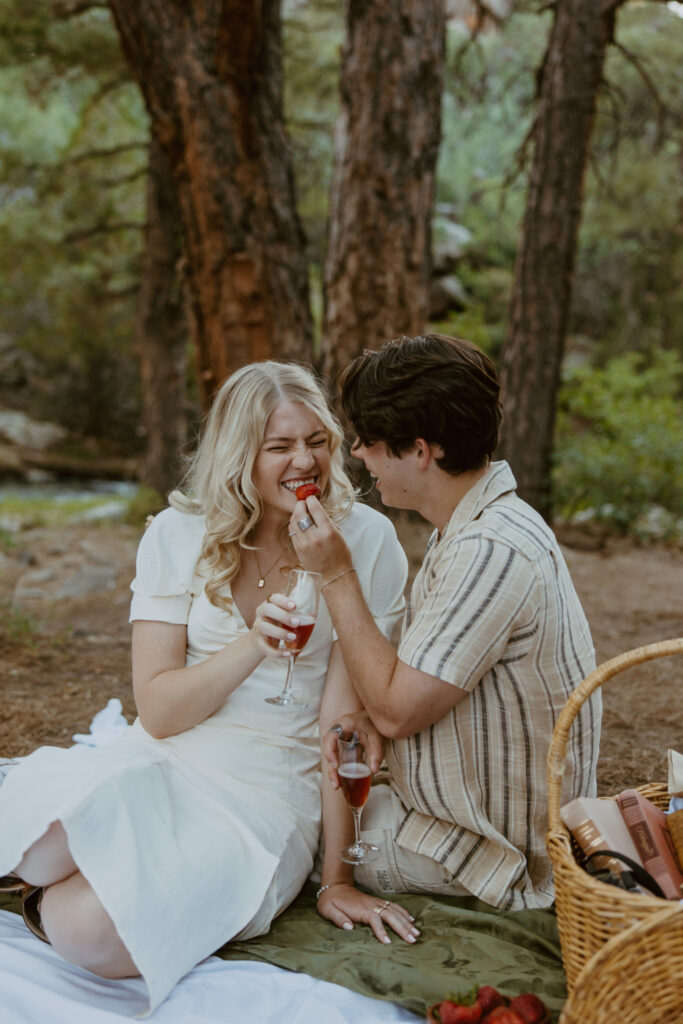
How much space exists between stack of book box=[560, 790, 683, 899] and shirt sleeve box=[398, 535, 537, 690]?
15.2 inches

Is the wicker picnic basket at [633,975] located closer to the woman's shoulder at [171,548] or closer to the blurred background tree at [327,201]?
the woman's shoulder at [171,548]

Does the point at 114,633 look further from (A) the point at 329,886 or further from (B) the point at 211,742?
(A) the point at 329,886

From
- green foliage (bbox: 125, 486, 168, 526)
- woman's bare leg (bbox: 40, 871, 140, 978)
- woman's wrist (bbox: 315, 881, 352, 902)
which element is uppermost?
woman's bare leg (bbox: 40, 871, 140, 978)

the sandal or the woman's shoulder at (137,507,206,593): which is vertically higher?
the woman's shoulder at (137,507,206,593)

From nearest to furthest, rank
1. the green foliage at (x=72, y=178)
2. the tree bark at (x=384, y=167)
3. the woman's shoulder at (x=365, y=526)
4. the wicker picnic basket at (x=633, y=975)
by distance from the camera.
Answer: the wicker picnic basket at (x=633, y=975)
the woman's shoulder at (x=365, y=526)
the tree bark at (x=384, y=167)
the green foliage at (x=72, y=178)

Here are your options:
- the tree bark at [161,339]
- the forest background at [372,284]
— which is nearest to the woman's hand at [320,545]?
the forest background at [372,284]

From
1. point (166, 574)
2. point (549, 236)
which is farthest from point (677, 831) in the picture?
point (549, 236)

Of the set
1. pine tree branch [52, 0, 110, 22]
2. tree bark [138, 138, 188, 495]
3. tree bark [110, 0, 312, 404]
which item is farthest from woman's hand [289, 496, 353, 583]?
pine tree branch [52, 0, 110, 22]

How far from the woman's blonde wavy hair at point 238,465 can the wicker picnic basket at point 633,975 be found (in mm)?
1373

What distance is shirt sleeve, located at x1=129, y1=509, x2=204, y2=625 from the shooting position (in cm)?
258

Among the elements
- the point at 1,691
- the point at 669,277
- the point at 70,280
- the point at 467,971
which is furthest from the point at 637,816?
the point at 669,277

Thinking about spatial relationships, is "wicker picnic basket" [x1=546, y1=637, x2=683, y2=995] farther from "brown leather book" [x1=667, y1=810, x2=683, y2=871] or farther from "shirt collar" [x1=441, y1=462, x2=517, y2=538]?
"shirt collar" [x1=441, y1=462, x2=517, y2=538]

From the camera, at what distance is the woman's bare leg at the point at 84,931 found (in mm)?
2094

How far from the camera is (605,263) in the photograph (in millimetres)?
16656
